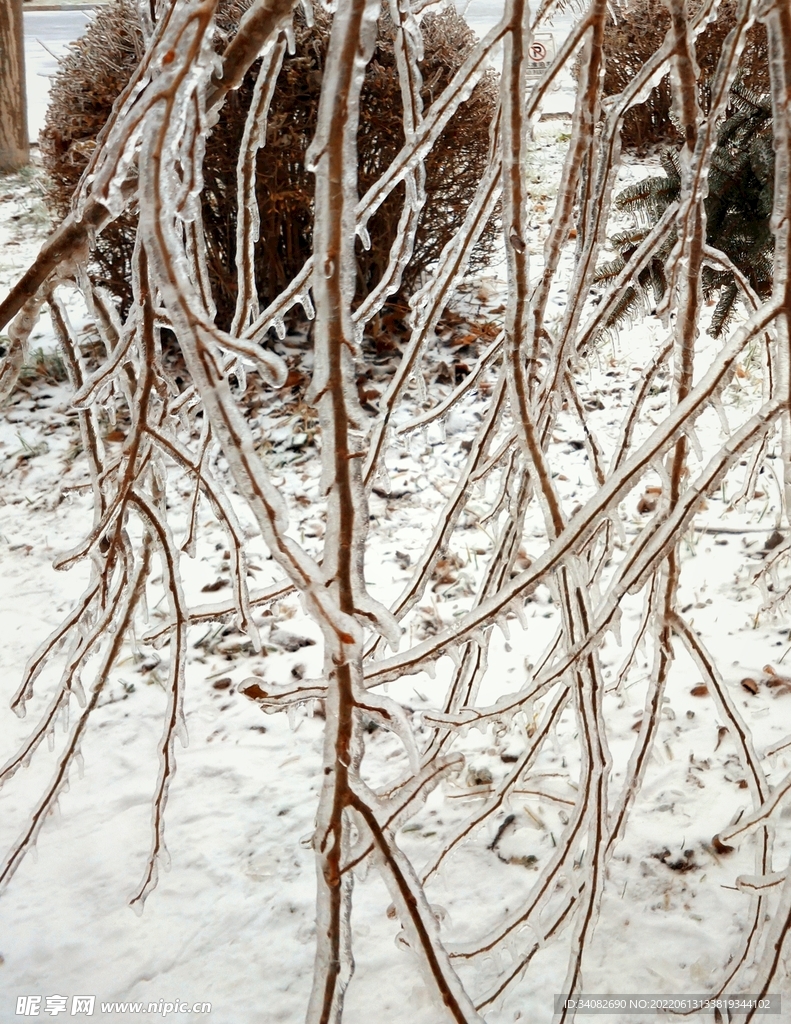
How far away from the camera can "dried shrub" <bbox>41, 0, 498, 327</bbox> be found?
2773 mm

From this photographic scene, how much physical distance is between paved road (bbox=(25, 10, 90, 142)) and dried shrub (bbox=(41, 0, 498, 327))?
18.6 ft

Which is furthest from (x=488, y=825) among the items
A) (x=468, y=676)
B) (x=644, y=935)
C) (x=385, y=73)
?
(x=385, y=73)

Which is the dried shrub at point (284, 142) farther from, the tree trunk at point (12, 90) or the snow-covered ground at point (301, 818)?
the tree trunk at point (12, 90)

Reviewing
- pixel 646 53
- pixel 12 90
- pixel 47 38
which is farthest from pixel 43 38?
pixel 646 53

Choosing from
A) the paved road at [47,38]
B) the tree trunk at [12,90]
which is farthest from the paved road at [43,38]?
the tree trunk at [12,90]

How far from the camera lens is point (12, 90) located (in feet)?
18.3

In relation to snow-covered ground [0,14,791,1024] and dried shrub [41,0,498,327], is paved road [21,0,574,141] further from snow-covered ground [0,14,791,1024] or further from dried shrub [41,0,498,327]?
snow-covered ground [0,14,791,1024]

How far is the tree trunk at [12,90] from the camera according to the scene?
207 inches

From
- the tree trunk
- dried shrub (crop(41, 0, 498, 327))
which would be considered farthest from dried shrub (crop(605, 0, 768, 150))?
the tree trunk

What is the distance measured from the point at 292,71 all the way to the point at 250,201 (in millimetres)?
2303

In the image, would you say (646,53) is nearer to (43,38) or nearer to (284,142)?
(284,142)

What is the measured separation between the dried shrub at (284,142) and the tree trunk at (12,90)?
260 cm

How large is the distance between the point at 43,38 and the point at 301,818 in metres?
9.02

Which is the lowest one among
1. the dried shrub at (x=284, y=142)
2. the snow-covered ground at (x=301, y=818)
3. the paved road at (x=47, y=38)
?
the snow-covered ground at (x=301, y=818)
